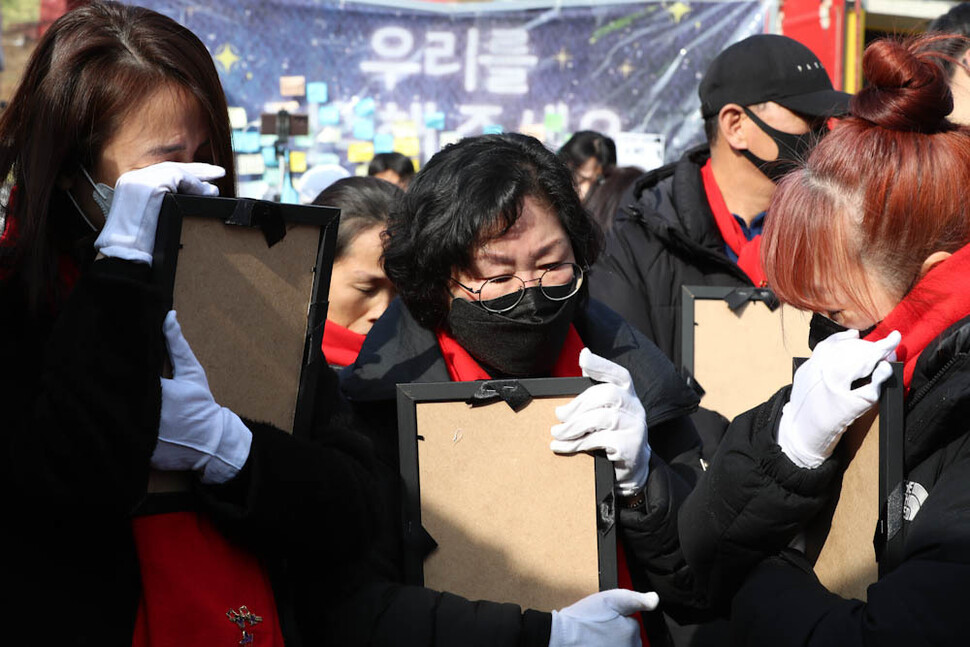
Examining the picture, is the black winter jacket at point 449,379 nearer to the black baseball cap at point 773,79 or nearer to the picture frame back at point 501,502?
the picture frame back at point 501,502

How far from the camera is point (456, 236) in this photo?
2.43 metres

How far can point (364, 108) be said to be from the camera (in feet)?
23.7

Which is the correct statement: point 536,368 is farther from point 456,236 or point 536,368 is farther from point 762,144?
point 762,144

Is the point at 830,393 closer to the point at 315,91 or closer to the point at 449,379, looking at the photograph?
the point at 449,379

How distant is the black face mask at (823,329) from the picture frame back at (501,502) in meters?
0.52

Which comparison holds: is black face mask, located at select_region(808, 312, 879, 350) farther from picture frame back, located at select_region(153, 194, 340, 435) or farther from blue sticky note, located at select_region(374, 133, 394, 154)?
blue sticky note, located at select_region(374, 133, 394, 154)

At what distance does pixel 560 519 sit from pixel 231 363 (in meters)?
0.73

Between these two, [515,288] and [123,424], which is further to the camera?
[515,288]

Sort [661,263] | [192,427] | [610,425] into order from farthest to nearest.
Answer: [661,263]
[610,425]
[192,427]

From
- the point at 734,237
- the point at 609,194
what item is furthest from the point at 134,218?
the point at 609,194

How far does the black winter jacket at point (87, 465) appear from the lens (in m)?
1.60

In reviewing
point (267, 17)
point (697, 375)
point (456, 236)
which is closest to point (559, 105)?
point (267, 17)

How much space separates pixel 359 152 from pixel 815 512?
579cm

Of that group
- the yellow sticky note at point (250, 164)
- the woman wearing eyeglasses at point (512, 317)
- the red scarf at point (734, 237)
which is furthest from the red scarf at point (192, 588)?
the yellow sticky note at point (250, 164)
